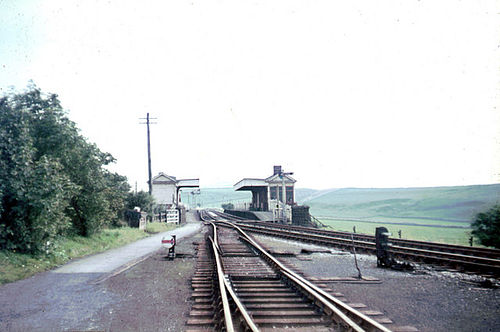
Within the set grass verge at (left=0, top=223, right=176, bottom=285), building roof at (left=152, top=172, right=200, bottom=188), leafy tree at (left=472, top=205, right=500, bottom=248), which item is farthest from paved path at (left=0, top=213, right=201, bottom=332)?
building roof at (left=152, top=172, right=200, bottom=188)

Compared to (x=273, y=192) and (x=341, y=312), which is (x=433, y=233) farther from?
(x=341, y=312)

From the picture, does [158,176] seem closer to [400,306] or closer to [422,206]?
[400,306]

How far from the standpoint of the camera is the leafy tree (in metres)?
15.1

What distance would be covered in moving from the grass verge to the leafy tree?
18.3 m

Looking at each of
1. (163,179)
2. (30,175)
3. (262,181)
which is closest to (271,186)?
(262,181)

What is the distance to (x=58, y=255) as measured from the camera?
1094cm

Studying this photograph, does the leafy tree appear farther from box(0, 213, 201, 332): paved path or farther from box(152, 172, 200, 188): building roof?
box(152, 172, 200, 188): building roof

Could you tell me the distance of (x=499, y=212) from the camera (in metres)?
15.0

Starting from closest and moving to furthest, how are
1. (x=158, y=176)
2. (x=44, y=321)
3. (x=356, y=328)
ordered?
(x=356, y=328), (x=44, y=321), (x=158, y=176)

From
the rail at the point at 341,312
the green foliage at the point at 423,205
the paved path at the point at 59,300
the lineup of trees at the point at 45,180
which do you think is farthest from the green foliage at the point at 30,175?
the green foliage at the point at 423,205

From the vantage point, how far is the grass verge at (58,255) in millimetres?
8586

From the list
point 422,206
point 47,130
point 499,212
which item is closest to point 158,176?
point 47,130

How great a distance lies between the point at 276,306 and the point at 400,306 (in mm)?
A: 2300

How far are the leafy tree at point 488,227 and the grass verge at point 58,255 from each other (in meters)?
18.3
